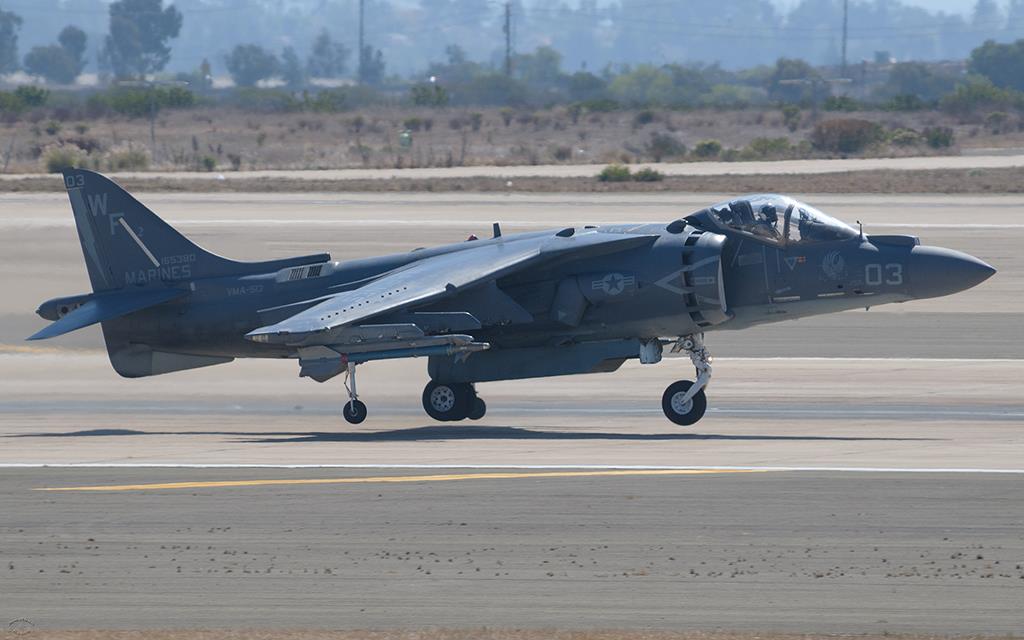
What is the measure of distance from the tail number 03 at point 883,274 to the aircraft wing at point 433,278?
2.79 m

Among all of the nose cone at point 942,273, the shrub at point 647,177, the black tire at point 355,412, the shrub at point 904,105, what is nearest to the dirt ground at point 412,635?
the nose cone at point 942,273

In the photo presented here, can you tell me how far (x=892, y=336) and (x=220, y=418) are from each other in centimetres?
1284

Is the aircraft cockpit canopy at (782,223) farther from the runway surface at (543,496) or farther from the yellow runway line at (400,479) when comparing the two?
the yellow runway line at (400,479)

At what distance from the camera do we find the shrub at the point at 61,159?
65.6 meters

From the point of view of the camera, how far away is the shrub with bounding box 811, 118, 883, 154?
73.1m

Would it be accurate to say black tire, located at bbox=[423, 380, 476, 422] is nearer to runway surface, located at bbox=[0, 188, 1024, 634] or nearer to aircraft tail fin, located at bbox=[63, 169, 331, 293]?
runway surface, located at bbox=[0, 188, 1024, 634]

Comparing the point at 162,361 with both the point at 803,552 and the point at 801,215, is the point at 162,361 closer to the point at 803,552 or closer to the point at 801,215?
the point at 801,215

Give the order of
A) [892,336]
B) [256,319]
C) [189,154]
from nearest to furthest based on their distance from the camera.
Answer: [256,319]
[892,336]
[189,154]

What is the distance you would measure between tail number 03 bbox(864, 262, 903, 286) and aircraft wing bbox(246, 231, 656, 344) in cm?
279

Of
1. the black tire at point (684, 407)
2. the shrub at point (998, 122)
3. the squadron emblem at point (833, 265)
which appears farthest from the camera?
the shrub at point (998, 122)

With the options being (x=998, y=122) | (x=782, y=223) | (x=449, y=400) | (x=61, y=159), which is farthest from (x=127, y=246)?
(x=998, y=122)

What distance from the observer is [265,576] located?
12.2 m

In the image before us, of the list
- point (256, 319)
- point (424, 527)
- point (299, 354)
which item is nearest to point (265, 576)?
point (424, 527)

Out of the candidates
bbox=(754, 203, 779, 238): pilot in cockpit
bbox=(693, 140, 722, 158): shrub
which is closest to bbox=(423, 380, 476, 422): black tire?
bbox=(754, 203, 779, 238): pilot in cockpit
